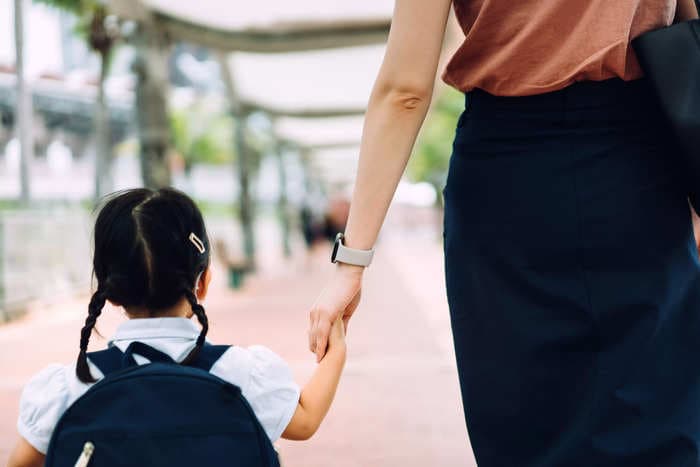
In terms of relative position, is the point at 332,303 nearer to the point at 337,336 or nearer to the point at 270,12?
the point at 337,336

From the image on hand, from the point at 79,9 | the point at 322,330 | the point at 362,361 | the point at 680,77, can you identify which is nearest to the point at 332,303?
the point at 322,330

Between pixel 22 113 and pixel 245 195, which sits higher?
pixel 22 113

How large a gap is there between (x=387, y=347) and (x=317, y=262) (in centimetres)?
1663

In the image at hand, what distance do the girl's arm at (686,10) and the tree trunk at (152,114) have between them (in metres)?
9.44

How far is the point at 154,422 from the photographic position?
1.75 meters

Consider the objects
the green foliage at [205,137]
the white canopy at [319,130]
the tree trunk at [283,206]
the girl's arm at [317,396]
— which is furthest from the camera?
the green foliage at [205,137]

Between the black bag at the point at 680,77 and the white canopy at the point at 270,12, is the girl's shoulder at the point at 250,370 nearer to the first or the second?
the black bag at the point at 680,77

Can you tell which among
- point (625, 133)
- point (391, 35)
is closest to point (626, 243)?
point (625, 133)

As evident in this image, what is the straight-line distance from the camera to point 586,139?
4.98 ft

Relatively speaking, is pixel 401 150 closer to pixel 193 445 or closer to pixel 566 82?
pixel 566 82

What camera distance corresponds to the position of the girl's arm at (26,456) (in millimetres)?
1895

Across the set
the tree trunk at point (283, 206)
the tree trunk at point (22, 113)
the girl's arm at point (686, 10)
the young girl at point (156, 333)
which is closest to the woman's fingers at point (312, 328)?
the young girl at point (156, 333)

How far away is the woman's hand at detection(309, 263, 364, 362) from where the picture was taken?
174 cm

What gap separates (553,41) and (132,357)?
1.07 metres
